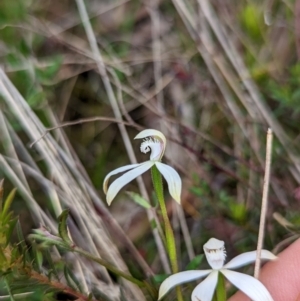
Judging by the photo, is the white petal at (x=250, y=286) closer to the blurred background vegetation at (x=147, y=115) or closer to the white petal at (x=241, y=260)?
the white petal at (x=241, y=260)

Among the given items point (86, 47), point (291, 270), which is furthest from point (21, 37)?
point (291, 270)

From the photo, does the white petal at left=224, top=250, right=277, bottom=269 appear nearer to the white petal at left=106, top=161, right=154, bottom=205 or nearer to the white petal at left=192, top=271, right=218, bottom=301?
the white petal at left=192, top=271, right=218, bottom=301

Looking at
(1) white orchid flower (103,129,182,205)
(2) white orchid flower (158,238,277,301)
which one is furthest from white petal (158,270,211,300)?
(1) white orchid flower (103,129,182,205)

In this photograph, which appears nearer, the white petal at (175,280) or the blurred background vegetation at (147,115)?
the white petal at (175,280)

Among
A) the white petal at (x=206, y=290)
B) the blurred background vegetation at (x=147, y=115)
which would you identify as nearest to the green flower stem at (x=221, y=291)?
the white petal at (x=206, y=290)

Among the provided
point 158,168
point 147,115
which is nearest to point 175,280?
point 158,168

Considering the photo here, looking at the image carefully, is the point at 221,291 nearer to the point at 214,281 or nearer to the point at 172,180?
the point at 214,281
